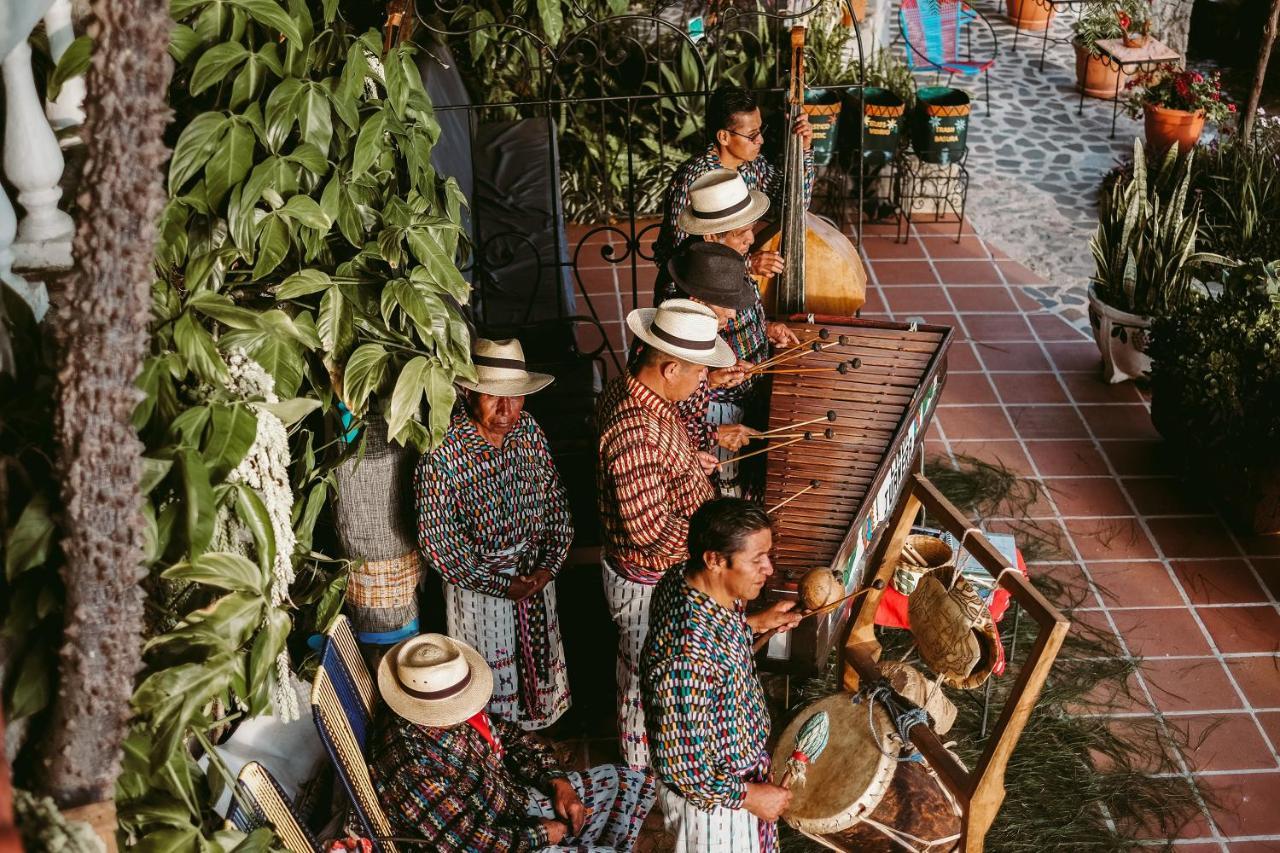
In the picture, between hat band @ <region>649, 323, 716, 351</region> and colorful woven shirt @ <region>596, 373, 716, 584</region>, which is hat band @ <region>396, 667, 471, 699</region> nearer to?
colorful woven shirt @ <region>596, 373, 716, 584</region>

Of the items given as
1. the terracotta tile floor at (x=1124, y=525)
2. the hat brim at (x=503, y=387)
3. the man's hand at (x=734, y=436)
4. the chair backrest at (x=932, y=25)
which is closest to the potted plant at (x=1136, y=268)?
the terracotta tile floor at (x=1124, y=525)

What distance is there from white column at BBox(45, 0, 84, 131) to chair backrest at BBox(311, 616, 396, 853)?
155cm

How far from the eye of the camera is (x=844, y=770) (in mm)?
3486

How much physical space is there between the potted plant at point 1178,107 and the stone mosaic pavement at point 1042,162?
604 millimetres

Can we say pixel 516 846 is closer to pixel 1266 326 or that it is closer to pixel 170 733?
pixel 170 733

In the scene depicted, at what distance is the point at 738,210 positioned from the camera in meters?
4.81

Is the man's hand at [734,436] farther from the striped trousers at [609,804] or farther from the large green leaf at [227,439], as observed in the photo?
the large green leaf at [227,439]

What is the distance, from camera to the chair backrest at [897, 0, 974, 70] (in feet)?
36.5

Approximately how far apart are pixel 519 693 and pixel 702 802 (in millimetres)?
1205

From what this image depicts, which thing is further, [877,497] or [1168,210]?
[1168,210]

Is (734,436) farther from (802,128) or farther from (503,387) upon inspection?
(802,128)

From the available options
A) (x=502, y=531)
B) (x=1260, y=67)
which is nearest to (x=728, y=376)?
(x=502, y=531)

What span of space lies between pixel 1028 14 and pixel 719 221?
32.2ft

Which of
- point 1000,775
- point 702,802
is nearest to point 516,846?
point 702,802
